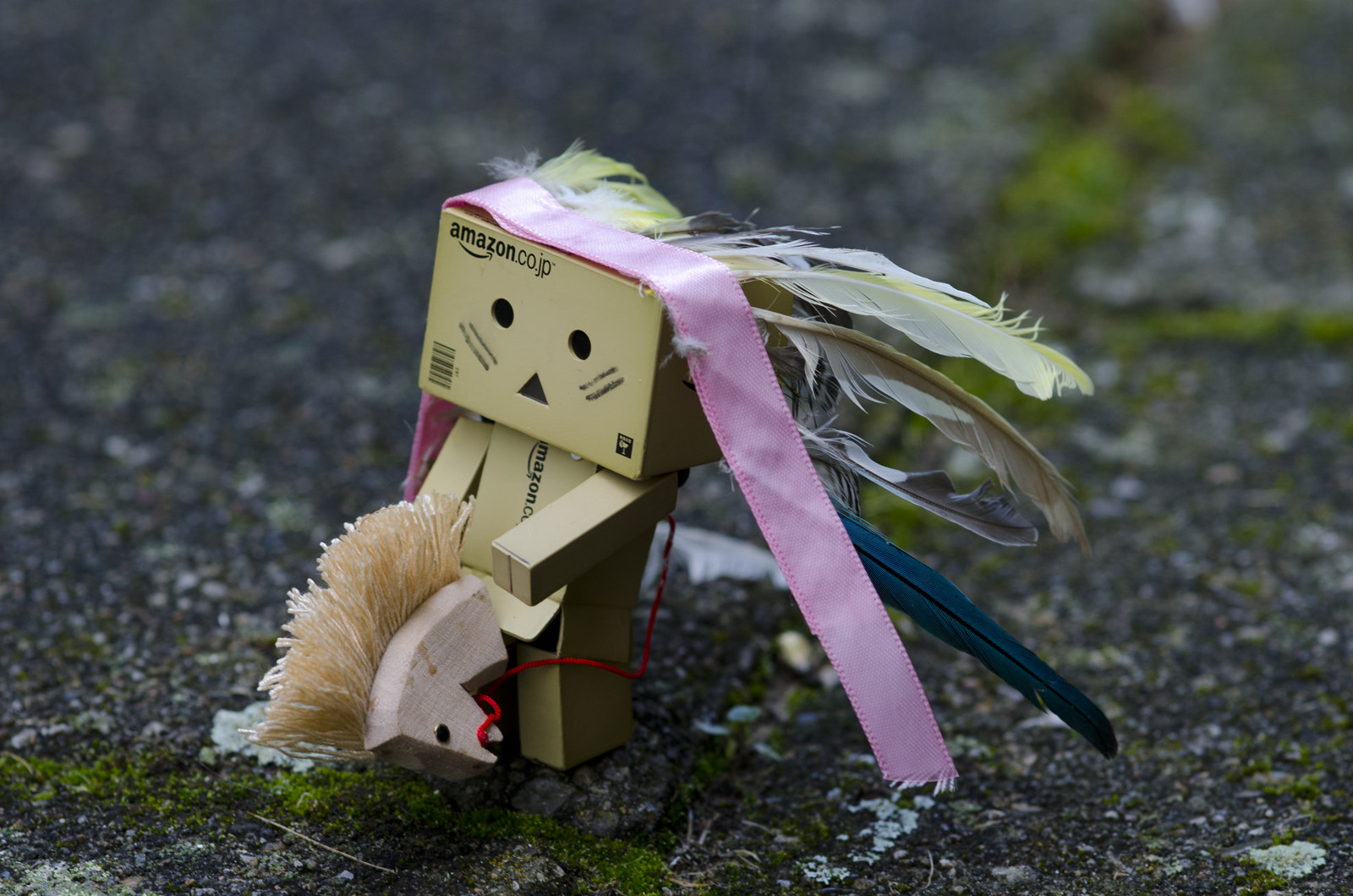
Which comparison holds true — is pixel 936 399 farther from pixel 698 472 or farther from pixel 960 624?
pixel 698 472

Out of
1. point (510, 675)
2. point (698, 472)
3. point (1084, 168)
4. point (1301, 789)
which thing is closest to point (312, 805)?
point (510, 675)

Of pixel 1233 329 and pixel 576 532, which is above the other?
pixel 1233 329

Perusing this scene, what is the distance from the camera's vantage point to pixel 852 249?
1.44 metres

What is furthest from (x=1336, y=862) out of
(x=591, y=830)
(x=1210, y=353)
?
(x=1210, y=353)

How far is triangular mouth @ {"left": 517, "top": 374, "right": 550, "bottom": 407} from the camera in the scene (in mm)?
1432

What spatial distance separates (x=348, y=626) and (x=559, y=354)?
39cm

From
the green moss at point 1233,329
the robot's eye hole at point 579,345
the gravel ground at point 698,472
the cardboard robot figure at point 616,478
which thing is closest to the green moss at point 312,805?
the gravel ground at point 698,472

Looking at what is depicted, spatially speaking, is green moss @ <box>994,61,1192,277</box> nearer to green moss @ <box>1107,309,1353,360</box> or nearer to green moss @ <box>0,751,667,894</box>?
green moss @ <box>1107,309,1353,360</box>

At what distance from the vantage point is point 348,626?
1289 mm

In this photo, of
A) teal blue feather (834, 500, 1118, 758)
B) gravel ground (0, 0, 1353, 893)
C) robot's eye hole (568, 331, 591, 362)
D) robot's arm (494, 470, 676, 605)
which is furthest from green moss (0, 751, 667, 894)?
robot's eye hole (568, 331, 591, 362)

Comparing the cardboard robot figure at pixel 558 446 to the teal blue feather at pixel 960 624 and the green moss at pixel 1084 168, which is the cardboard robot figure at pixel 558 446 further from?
the green moss at pixel 1084 168

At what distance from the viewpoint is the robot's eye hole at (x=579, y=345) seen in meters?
1.38

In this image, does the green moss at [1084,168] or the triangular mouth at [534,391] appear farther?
the green moss at [1084,168]

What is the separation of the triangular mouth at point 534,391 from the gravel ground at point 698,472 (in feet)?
1.60
